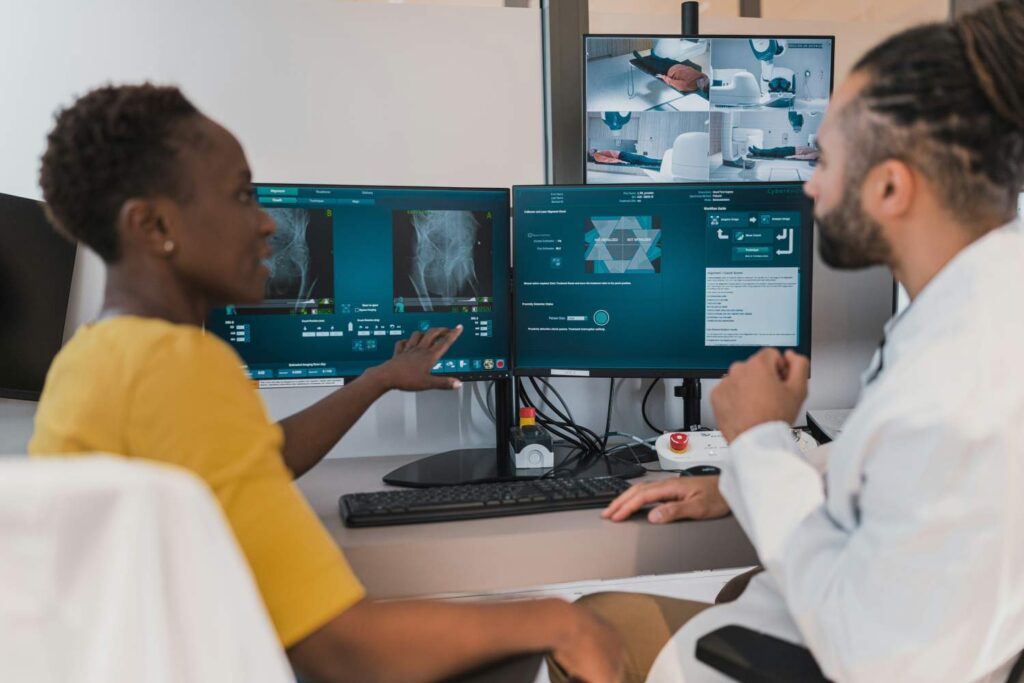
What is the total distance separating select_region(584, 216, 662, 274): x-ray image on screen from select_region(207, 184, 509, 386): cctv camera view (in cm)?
18

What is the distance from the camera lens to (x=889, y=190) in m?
0.92

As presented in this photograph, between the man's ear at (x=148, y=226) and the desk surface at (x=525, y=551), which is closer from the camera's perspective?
the man's ear at (x=148, y=226)

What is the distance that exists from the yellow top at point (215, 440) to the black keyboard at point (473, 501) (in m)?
0.45

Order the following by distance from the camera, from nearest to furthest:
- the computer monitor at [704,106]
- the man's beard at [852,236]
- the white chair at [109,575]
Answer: the white chair at [109,575]
the man's beard at [852,236]
the computer monitor at [704,106]

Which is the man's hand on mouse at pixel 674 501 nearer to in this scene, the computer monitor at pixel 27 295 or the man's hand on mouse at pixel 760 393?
the man's hand on mouse at pixel 760 393

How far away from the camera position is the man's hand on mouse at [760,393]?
1035mm

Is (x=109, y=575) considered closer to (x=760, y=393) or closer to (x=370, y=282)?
(x=760, y=393)

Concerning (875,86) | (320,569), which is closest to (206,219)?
(320,569)

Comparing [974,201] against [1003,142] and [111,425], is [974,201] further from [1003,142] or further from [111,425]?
[111,425]

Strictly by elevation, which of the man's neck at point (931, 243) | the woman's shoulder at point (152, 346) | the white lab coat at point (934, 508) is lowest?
the white lab coat at point (934, 508)

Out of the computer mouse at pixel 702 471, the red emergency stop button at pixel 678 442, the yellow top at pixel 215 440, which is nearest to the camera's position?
the yellow top at pixel 215 440

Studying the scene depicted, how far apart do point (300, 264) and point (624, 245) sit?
65 centimetres

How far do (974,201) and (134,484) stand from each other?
2.95 ft

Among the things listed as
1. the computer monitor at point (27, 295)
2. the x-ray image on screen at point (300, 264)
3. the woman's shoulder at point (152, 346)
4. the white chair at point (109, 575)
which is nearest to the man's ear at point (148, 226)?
the woman's shoulder at point (152, 346)
